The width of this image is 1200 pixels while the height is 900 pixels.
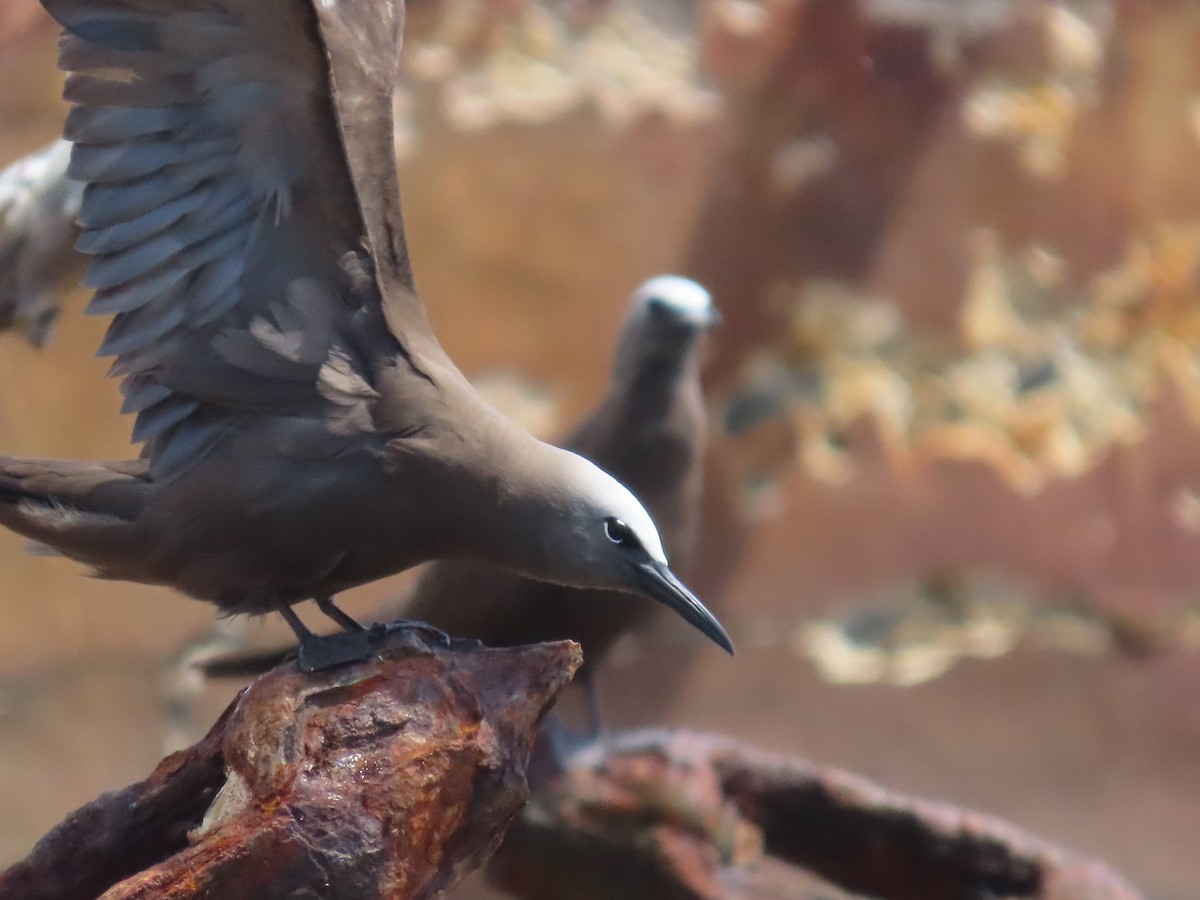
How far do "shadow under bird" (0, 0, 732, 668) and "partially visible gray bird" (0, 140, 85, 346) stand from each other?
2.06 feet

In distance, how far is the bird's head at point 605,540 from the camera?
1.55 meters

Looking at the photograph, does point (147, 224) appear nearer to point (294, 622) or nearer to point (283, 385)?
point (283, 385)

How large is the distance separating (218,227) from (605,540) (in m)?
0.59

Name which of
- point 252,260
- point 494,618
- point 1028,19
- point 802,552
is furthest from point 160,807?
point 1028,19

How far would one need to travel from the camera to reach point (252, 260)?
Result: 1562mm

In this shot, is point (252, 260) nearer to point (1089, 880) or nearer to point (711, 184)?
point (1089, 880)

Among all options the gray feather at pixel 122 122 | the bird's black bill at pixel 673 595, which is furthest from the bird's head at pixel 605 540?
the gray feather at pixel 122 122

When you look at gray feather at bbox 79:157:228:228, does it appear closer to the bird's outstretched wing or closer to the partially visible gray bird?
the bird's outstretched wing

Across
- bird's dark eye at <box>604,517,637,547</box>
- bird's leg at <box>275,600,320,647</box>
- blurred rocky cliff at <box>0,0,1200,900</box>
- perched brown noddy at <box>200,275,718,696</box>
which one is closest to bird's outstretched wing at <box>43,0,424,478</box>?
bird's leg at <box>275,600,320,647</box>

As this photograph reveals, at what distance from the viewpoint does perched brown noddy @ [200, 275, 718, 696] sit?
2.54m

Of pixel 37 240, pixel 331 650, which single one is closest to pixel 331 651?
pixel 331 650

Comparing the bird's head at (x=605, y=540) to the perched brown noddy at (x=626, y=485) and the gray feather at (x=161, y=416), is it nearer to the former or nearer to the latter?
the gray feather at (x=161, y=416)

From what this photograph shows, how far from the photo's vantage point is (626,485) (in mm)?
2607

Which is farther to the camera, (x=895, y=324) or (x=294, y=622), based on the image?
(x=895, y=324)
